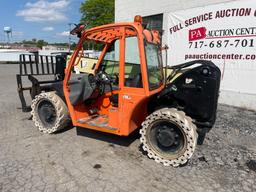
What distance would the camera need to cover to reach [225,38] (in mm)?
6789

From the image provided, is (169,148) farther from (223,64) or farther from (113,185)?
(223,64)

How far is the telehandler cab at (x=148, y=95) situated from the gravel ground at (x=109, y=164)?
39 centimetres

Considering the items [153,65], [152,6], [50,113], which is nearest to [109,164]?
[153,65]

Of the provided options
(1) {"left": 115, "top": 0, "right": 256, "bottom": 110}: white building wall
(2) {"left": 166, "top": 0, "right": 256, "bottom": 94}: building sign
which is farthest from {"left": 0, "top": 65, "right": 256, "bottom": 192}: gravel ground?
(2) {"left": 166, "top": 0, "right": 256, "bottom": 94}: building sign

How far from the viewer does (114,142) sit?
4.13 m

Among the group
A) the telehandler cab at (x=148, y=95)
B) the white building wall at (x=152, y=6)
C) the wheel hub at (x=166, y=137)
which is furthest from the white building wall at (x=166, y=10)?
the wheel hub at (x=166, y=137)

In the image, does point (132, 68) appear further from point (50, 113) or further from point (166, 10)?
point (166, 10)

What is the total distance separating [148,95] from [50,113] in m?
2.43

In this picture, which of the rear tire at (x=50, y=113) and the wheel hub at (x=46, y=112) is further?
the wheel hub at (x=46, y=112)

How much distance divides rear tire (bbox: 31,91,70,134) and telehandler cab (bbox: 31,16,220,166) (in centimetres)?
9

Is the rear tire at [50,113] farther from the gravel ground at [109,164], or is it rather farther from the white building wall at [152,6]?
the white building wall at [152,6]

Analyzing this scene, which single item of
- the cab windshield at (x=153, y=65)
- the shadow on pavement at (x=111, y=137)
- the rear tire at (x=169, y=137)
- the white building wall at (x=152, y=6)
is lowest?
the shadow on pavement at (x=111, y=137)

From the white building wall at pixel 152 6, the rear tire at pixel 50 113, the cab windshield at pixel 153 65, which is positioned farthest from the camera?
the white building wall at pixel 152 6

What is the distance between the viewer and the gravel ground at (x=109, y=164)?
283 cm
